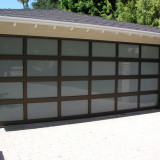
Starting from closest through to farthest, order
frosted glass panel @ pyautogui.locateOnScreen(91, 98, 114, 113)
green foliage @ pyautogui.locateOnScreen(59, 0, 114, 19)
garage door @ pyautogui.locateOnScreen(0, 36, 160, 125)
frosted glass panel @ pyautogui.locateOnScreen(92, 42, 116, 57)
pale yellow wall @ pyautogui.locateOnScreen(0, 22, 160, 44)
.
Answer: pale yellow wall @ pyautogui.locateOnScreen(0, 22, 160, 44) < garage door @ pyautogui.locateOnScreen(0, 36, 160, 125) < frosted glass panel @ pyautogui.locateOnScreen(92, 42, 116, 57) < frosted glass panel @ pyautogui.locateOnScreen(91, 98, 114, 113) < green foliage @ pyautogui.locateOnScreen(59, 0, 114, 19)

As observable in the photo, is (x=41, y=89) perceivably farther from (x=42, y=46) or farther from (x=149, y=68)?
(x=149, y=68)

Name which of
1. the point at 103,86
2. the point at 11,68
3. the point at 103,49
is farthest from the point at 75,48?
the point at 11,68

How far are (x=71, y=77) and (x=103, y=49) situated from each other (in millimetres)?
1395

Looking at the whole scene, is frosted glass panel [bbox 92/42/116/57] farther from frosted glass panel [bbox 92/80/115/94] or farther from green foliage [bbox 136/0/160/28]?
green foliage [bbox 136/0/160/28]

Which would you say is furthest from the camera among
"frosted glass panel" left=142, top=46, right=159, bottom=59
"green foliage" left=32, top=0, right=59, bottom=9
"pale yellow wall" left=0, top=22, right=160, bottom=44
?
"green foliage" left=32, top=0, right=59, bottom=9

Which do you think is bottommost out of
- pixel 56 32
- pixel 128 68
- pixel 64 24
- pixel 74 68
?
pixel 128 68

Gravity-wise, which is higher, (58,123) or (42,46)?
(42,46)

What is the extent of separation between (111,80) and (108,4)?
39.7ft

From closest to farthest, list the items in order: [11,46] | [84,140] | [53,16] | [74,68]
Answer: [84,140]
[11,46]
[53,16]
[74,68]

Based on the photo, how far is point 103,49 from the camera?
6.59m

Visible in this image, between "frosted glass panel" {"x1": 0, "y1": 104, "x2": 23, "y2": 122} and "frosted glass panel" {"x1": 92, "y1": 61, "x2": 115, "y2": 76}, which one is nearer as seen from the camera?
"frosted glass panel" {"x1": 0, "y1": 104, "x2": 23, "y2": 122}

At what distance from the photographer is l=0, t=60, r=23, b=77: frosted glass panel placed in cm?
531

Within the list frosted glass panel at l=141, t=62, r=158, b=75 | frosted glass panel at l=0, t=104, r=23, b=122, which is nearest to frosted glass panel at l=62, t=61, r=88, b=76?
frosted glass panel at l=0, t=104, r=23, b=122

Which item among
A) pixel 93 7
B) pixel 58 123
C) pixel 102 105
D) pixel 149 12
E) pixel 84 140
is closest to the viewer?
pixel 84 140
